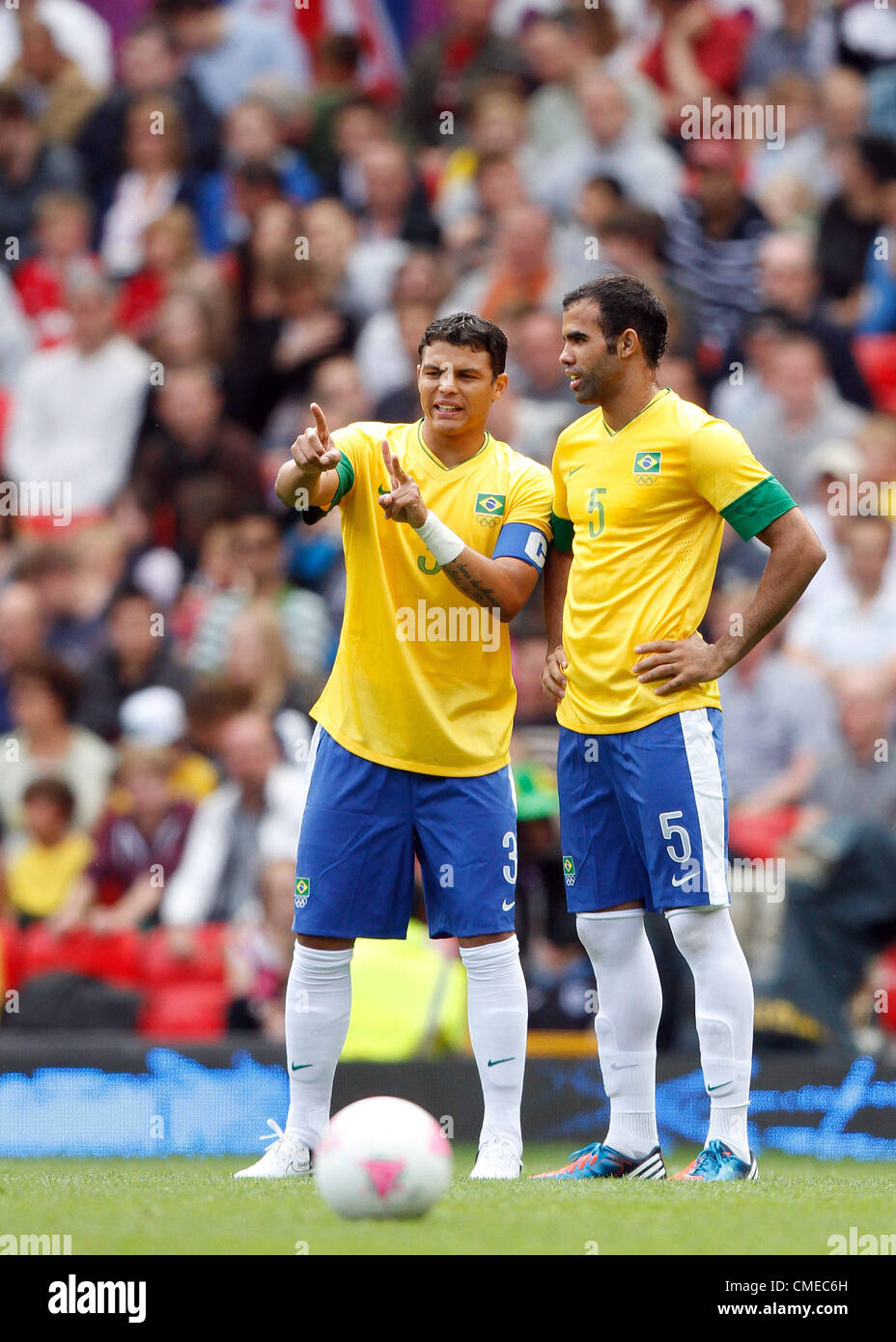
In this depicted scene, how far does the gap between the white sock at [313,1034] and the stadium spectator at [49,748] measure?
15.4 feet

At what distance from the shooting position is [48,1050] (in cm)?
725

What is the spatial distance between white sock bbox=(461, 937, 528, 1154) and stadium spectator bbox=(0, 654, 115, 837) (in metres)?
4.91

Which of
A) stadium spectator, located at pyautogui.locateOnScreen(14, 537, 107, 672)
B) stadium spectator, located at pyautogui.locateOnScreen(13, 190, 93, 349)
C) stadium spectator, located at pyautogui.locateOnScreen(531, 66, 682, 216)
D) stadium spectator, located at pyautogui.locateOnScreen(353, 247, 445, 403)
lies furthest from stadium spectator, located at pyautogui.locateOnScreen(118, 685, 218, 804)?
stadium spectator, located at pyautogui.locateOnScreen(531, 66, 682, 216)

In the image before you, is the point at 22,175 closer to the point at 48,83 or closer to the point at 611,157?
the point at 48,83

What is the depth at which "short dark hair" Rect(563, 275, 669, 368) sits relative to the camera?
17.5ft

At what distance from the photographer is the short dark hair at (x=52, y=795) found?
9.80 meters

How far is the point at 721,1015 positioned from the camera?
5121mm

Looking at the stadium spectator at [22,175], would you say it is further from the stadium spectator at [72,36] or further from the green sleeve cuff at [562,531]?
the green sleeve cuff at [562,531]

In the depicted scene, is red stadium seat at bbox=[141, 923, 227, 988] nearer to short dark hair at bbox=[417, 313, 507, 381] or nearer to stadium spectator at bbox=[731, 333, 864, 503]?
short dark hair at bbox=[417, 313, 507, 381]

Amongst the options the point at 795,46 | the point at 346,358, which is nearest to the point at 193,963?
the point at 346,358

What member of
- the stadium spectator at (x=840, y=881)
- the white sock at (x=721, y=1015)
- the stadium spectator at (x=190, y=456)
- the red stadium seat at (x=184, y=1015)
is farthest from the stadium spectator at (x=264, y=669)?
the white sock at (x=721, y=1015)

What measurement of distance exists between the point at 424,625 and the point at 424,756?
39cm
